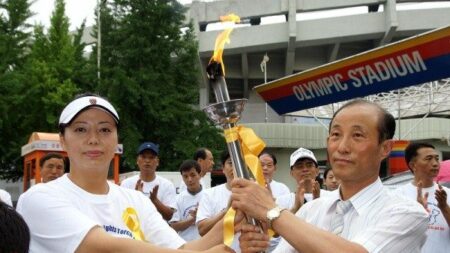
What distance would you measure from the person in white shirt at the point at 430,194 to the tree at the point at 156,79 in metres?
13.4

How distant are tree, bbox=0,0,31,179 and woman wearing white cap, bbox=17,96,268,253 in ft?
54.4

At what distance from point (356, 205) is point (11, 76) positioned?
17.9 metres

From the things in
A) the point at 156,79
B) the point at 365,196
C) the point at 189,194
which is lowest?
the point at 189,194

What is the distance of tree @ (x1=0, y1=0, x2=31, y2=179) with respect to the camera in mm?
18516

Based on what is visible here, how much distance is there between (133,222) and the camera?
2.75m

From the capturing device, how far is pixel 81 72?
67.6ft

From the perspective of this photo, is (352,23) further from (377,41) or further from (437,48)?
(437,48)

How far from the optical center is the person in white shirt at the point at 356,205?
2205 mm

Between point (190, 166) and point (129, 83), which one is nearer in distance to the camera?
point (190, 166)

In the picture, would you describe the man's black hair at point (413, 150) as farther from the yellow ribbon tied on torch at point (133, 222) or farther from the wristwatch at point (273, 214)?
the wristwatch at point (273, 214)

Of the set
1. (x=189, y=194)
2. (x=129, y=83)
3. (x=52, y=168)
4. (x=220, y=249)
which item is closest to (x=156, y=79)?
(x=129, y=83)

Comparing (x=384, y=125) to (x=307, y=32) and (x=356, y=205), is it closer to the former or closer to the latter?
(x=356, y=205)

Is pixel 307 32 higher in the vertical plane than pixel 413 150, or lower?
higher

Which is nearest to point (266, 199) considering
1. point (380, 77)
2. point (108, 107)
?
point (108, 107)
